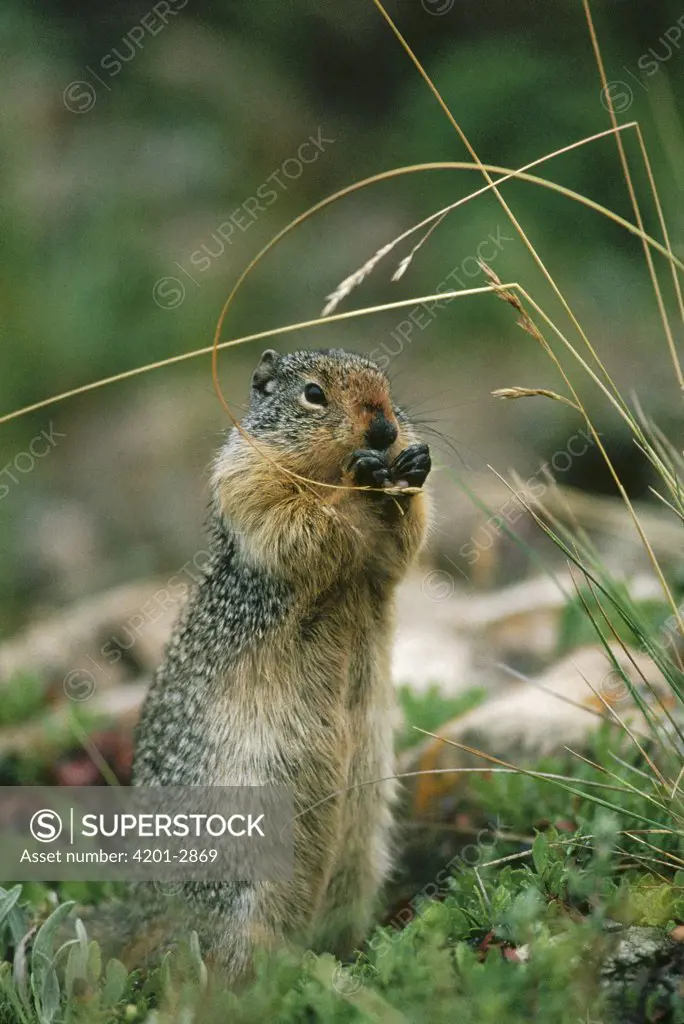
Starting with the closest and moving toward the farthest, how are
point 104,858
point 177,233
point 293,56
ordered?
point 104,858
point 177,233
point 293,56

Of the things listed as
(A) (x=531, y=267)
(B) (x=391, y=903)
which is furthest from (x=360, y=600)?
(A) (x=531, y=267)

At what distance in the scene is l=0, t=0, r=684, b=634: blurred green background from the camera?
1115cm

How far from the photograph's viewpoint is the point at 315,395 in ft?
15.9

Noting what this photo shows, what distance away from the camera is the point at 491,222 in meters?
11.6

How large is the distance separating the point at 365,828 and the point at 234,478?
166 centimetres

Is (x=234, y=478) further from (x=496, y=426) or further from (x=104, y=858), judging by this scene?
(x=496, y=426)

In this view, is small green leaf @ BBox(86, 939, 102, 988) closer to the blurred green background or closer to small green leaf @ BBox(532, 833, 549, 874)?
small green leaf @ BBox(532, 833, 549, 874)

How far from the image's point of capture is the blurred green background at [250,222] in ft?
36.6

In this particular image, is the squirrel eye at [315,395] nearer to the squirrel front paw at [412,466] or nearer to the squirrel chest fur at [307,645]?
the squirrel chest fur at [307,645]

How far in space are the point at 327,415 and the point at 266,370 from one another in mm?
559

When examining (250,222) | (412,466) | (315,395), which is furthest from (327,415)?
(250,222)

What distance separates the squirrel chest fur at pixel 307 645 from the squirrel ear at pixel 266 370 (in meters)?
0.17

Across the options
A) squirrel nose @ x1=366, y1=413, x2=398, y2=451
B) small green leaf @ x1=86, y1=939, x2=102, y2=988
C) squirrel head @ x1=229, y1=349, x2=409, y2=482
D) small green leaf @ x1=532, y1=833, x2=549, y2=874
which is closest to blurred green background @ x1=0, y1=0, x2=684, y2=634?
squirrel head @ x1=229, y1=349, x2=409, y2=482

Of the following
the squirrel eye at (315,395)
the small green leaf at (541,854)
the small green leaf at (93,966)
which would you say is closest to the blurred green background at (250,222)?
the squirrel eye at (315,395)
